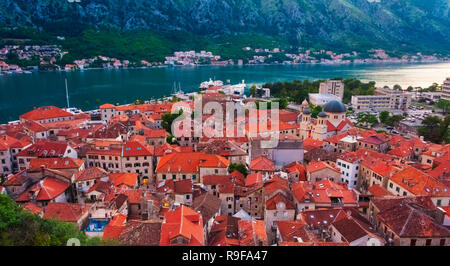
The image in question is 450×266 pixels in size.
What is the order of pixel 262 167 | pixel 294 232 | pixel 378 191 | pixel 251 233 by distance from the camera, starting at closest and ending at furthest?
pixel 251 233 < pixel 294 232 < pixel 378 191 < pixel 262 167

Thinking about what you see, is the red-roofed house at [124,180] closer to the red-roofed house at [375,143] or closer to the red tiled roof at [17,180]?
the red tiled roof at [17,180]

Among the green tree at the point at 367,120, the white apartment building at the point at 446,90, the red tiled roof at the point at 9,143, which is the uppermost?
the white apartment building at the point at 446,90

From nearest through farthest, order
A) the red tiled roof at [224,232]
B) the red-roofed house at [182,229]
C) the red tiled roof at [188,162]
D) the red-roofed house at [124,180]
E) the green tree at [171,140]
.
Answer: the red-roofed house at [182,229]
the red tiled roof at [224,232]
the red-roofed house at [124,180]
the red tiled roof at [188,162]
the green tree at [171,140]

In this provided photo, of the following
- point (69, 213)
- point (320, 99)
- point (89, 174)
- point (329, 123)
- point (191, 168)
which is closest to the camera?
point (69, 213)

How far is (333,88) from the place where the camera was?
89000 mm

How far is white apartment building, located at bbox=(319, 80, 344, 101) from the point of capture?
286 feet

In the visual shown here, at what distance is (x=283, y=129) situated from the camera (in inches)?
1951


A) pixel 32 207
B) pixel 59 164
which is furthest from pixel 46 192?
pixel 59 164

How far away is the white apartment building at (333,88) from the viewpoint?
8731 cm

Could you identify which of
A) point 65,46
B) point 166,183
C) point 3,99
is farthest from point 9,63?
point 166,183

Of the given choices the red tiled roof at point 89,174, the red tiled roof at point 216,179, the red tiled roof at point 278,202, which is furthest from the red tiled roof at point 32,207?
the red tiled roof at point 278,202

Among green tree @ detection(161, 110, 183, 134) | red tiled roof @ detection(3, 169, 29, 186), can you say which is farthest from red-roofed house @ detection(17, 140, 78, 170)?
green tree @ detection(161, 110, 183, 134)

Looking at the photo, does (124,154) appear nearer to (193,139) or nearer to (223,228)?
(193,139)

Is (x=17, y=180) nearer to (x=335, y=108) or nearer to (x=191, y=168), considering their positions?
(x=191, y=168)
